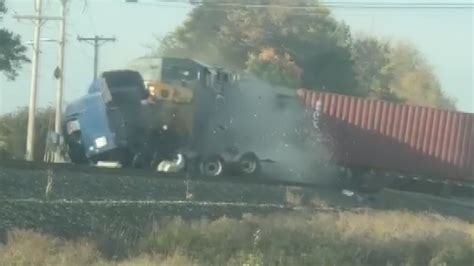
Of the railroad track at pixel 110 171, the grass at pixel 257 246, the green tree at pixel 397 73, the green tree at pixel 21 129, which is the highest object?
the green tree at pixel 397 73

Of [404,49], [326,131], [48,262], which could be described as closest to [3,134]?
[326,131]

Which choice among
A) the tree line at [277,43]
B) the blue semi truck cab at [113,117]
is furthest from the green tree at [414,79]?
the blue semi truck cab at [113,117]

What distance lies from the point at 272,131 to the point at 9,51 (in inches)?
316

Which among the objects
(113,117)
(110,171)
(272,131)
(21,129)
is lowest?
(21,129)

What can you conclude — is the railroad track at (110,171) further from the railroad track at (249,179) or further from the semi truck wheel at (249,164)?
the semi truck wheel at (249,164)

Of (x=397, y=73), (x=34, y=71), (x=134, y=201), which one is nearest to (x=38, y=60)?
(x=34, y=71)

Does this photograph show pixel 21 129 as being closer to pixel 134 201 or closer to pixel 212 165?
pixel 212 165

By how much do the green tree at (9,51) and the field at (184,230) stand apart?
27.3ft

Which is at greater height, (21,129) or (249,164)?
(249,164)

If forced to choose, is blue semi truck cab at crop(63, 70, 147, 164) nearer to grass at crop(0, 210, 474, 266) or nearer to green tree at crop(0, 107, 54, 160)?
grass at crop(0, 210, 474, 266)

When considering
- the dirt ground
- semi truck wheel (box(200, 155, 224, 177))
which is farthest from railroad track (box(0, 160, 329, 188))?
semi truck wheel (box(200, 155, 224, 177))

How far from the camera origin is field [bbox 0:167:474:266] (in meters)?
12.2

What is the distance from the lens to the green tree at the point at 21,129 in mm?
37844

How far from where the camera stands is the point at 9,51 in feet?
88.1
